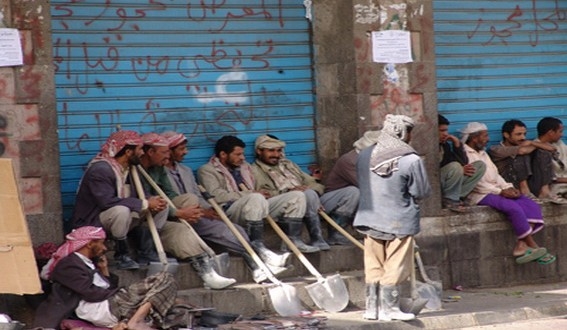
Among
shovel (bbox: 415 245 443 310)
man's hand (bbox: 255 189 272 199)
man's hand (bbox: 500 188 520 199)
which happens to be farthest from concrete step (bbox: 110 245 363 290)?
man's hand (bbox: 500 188 520 199)

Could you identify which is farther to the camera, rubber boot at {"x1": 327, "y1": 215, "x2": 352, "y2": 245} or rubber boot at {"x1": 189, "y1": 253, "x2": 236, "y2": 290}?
rubber boot at {"x1": 327, "y1": 215, "x2": 352, "y2": 245}

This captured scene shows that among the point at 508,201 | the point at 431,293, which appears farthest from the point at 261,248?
the point at 508,201

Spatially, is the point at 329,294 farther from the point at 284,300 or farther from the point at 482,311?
the point at 482,311

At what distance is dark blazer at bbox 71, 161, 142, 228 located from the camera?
11.5 m

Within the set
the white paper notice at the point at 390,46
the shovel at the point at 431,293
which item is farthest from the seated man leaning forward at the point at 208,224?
the white paper notice at the point at 390,46

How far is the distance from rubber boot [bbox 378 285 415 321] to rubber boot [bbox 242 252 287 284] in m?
1.07

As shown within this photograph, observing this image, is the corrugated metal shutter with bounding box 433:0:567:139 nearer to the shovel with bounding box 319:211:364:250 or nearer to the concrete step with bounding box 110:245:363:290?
the shovel with bounding box 319:211:364:250

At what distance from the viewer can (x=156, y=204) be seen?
1166 centimetres

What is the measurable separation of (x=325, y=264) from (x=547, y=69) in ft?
14.0

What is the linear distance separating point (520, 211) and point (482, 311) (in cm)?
237

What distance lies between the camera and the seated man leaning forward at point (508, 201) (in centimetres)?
1448

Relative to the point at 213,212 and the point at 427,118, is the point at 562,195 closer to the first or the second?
the point at 427,118

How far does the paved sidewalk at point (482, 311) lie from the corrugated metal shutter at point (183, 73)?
2205 mm

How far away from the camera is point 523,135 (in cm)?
1512
